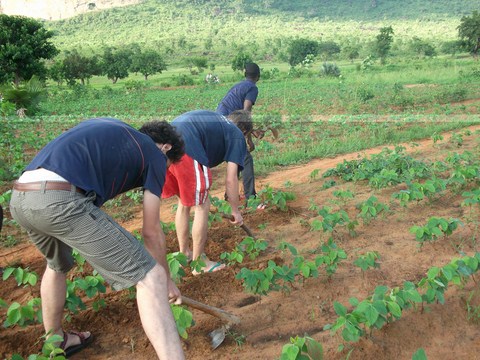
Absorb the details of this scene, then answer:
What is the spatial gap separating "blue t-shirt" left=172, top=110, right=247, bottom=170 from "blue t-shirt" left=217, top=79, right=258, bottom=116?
5.31 ft

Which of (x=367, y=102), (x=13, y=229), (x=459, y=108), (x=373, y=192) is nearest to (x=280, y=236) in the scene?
(x=373, y=192)

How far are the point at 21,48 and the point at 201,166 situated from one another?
1606cm

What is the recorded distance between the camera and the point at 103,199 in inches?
78.4

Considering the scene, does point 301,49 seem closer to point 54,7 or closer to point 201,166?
point 201,166

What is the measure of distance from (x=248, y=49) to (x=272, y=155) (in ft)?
182

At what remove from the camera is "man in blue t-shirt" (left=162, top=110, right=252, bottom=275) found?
298cm

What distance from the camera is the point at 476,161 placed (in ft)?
18.3

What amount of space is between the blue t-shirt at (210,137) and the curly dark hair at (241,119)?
0.90ft

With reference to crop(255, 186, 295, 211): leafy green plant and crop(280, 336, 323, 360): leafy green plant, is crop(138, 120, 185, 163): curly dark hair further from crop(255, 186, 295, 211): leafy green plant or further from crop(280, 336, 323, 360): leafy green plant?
crop(255, 186, 295, 211): leafy green plant

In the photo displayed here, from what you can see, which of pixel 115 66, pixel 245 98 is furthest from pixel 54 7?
pixel 245 98

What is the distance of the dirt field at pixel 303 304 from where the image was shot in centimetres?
240

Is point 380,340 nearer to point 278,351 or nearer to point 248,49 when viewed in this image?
point 278,351

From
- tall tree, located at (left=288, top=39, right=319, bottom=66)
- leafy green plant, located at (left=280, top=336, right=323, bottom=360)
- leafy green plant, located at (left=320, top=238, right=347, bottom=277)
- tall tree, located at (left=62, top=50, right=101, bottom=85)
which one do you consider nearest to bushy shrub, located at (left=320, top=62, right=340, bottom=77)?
tall tree, located at (left=62, top=50, right=101, bottom=85)

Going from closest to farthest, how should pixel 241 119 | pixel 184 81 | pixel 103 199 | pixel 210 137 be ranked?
pixel 103 199, pixel 210 137, pixel 241 119, pixel 184 81
